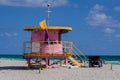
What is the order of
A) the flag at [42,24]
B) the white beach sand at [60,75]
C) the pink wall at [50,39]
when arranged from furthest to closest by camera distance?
the pink wall at [50,39], the flag at [42,24], the white beach sand at [60,75]

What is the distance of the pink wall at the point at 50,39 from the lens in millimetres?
30266

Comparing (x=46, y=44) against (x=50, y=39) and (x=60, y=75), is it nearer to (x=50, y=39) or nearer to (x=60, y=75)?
(x=50, y=39)

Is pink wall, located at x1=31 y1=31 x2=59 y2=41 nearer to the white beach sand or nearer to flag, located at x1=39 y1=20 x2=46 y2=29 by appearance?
flag, located at x1=39 y1=20 x2=46 y2=29

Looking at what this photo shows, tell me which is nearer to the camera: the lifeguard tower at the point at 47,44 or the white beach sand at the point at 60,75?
the white beach sand at the point at 60,75

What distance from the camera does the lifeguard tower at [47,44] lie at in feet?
99.2

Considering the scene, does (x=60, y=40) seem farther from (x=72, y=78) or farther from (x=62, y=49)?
(x=72, y=78)

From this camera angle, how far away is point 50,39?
1222 inches

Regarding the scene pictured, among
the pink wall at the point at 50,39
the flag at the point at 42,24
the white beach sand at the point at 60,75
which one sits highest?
the flag at the point at 42,24

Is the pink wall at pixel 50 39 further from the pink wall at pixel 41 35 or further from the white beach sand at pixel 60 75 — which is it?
the white beach sand at pixel 60 75

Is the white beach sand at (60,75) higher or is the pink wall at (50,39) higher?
the pink wall at (50,39)

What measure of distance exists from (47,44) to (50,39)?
2.38 ft

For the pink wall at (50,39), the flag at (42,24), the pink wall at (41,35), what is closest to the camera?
the flag at (42,24)

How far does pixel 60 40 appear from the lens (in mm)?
31438

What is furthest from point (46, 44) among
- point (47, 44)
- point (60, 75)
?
point (60, 75)
